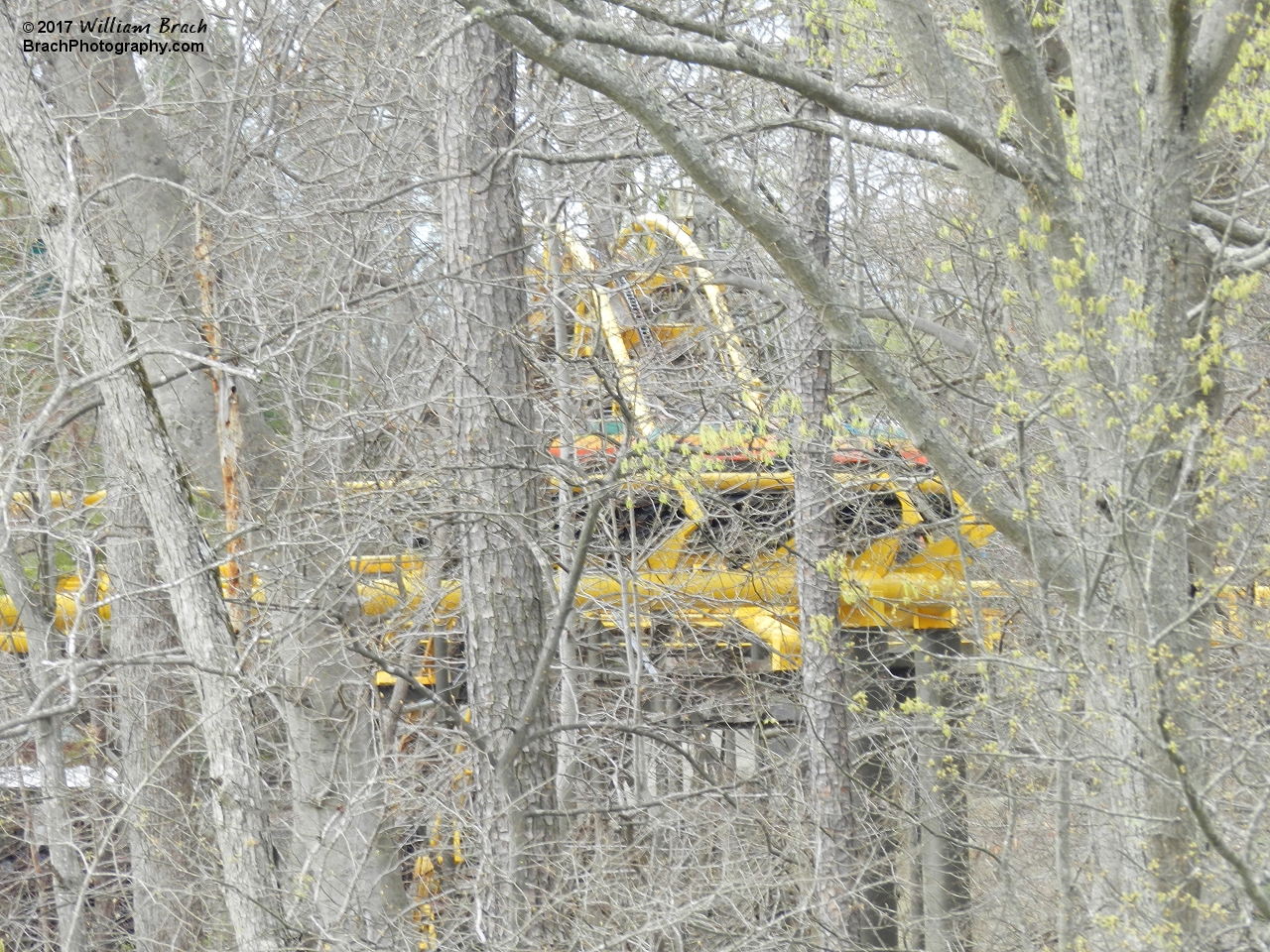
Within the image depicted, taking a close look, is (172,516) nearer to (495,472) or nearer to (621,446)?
(495,472)

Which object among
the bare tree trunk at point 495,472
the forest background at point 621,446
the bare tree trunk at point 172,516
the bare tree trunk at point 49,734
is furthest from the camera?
the bare tree trunk at point 49,734

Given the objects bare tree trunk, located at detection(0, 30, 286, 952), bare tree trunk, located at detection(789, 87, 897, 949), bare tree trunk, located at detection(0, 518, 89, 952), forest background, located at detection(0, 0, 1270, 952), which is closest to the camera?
forest background, located at detection(0, 0, 1270, 952)

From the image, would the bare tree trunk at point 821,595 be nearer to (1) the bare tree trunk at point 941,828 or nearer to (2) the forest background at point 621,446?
(2) the forest background at point 621,446

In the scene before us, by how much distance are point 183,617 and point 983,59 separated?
5.31m

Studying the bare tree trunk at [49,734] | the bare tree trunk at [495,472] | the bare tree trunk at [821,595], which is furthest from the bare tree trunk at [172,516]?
the bare tree trunk at [821,595]

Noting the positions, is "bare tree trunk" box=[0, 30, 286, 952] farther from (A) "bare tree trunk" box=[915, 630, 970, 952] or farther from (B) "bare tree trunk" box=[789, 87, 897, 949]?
(B) "bare tree trunk" box=[789, 87, 897, 949]

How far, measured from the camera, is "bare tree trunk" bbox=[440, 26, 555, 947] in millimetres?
7020

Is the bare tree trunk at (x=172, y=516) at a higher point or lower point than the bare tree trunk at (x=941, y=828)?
higher

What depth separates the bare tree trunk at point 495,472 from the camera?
23.0 feet

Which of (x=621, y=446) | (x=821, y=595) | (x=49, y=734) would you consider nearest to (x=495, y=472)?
(x=621, y=446)

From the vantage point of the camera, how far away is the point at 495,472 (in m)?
7.58

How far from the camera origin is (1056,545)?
16.8 feet

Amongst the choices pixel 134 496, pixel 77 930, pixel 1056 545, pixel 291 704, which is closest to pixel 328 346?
pixel 134 496

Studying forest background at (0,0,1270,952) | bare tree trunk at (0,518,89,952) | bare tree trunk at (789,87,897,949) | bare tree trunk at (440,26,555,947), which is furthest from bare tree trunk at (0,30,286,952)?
bare tree trunk at (789,87,897,949)
